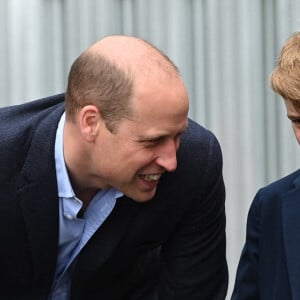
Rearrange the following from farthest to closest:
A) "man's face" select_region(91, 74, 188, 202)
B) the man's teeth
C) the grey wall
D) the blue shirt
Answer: the grey wall < the blue shirt < the man's teeth < "man's face" select_region(91, 74, 188, 202)

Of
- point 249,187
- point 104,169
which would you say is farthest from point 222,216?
point 249,187

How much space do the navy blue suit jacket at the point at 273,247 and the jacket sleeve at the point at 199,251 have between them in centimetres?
10

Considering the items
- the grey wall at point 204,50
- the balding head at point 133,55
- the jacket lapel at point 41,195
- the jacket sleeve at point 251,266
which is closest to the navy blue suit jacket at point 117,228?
the jacket lapel at point 41,195

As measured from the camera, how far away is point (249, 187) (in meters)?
3.71

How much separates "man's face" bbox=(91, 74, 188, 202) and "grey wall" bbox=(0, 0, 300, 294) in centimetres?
99

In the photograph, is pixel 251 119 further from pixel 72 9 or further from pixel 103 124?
pixel 103 124

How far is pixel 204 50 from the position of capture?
366 centimetres

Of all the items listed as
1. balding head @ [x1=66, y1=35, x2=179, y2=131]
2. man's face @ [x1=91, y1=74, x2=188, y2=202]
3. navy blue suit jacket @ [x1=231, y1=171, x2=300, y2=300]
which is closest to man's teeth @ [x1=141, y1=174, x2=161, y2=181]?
man's face @ [x1=91, y1=74, x2=188, y2=202]

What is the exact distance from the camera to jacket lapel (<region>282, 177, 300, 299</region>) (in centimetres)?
279

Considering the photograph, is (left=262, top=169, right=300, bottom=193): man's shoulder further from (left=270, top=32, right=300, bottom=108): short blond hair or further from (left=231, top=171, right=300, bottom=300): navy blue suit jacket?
(left=270, top=32, right=300, bottom=108): short blond hair

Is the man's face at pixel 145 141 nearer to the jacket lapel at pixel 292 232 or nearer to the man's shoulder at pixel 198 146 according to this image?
the man's shoulder at pixel 198 146

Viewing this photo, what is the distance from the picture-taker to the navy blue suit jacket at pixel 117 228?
9.17 feet

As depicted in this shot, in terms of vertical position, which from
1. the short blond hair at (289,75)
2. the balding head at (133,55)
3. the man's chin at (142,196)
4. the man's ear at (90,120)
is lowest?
the man's chin at (142,196)

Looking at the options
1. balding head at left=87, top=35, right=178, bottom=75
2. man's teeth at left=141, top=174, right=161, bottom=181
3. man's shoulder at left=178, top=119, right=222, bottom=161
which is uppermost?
balding head at left=87, top=35, right=178, bottom=75
